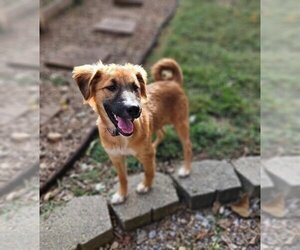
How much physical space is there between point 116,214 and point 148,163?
31cm

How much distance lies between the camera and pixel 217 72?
3.73 metres

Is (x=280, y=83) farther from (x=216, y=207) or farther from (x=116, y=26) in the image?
(x=116, y=26)

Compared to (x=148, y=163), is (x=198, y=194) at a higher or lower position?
lower

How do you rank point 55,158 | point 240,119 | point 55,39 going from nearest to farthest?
point 55,158, point 240,119, point 55,39

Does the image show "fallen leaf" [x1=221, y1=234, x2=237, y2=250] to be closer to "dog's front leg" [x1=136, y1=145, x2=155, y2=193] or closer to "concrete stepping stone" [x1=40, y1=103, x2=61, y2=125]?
"dog's front leg" [x1=136, y1=145, x2=155, y2=193]

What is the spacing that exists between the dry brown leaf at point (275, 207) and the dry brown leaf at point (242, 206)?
13cm

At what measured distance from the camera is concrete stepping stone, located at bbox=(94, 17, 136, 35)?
179 inches

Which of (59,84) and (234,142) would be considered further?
(59,84)

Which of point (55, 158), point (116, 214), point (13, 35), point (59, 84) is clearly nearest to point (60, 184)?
point (55, 158)

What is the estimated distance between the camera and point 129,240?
7.42 feet

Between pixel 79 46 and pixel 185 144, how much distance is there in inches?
83.3

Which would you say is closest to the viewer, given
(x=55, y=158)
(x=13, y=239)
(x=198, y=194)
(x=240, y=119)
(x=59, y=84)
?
(x=13, y=239)

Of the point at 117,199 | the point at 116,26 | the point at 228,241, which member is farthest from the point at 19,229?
the point at 116,26

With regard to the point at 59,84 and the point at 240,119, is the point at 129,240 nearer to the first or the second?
the point at 240,119
